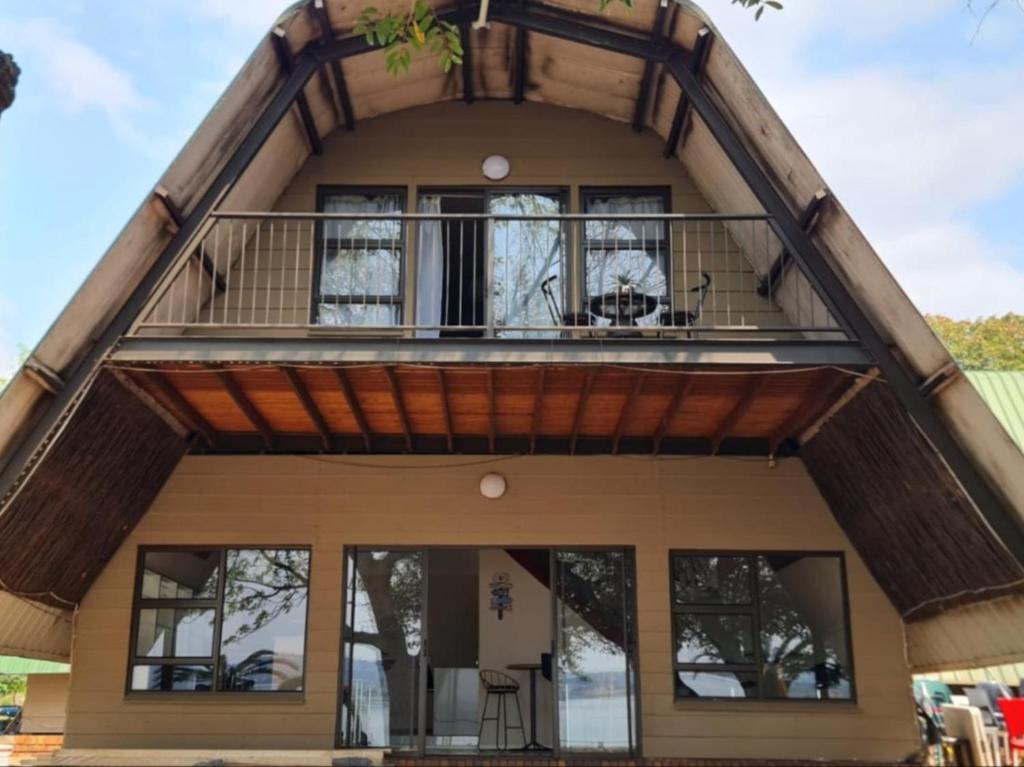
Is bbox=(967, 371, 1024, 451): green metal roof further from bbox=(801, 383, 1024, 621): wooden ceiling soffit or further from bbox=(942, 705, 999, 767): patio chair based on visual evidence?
bbox=(801, 383, 1024, 621): wooden ceiling soffit

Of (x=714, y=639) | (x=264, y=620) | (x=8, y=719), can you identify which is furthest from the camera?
(x=8, y=719)

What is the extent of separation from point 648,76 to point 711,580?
4.02 meters

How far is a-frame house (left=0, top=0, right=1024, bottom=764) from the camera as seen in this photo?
678 cm

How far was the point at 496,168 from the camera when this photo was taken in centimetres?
878

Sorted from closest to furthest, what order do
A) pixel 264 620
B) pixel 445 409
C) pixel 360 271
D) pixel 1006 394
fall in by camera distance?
pixel 445 409 < pixel 264 620 < pixel 360 271 < pixel 1006 394

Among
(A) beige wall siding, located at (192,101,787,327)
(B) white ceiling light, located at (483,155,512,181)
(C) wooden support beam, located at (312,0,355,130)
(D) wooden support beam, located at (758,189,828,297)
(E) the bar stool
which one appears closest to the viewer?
(D) wooden support beam, located at (758,189,828,297)

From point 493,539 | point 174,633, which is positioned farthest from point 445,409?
point 174,633

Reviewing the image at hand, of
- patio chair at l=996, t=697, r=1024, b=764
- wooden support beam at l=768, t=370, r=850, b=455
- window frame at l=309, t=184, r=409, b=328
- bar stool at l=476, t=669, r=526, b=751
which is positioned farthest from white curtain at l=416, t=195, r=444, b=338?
patio chair at l=996, t=697, r=1024, b=764

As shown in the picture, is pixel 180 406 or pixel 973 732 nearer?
pixel 180 406

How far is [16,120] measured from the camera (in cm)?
237

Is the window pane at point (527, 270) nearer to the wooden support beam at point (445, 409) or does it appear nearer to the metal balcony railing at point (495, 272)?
the metal balcony railing at point (495, 272)

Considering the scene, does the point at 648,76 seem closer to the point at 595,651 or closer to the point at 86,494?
the point at 595,651

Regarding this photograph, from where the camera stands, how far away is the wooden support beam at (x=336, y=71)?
746 cm

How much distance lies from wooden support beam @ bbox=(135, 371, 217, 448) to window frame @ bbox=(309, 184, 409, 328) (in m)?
1.18
